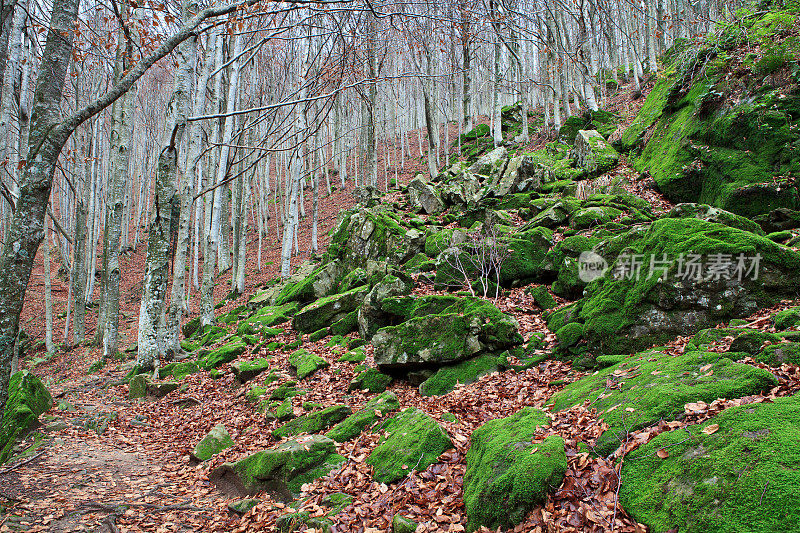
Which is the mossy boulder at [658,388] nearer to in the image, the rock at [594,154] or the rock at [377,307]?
the rock at [377,307]

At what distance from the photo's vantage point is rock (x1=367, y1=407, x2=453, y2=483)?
12.5 ft

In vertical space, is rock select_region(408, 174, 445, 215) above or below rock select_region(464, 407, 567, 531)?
above

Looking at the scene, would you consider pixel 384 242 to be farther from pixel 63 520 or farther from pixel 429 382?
pixel 63 520

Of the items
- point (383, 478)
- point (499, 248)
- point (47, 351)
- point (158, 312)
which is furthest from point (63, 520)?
point (47, 351)

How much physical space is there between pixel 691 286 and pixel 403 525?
4448mm

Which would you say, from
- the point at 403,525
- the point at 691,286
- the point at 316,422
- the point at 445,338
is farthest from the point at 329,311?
the point at 691,286

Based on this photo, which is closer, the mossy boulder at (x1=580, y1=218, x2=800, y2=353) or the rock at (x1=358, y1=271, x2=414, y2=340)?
the mossy boulder at (x1=580, y1=218, x2=800, y2=353)

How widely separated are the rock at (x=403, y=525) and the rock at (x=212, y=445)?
3.56 metres

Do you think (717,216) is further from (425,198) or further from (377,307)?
(425,198)

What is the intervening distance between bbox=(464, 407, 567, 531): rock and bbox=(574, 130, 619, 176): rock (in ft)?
37.6

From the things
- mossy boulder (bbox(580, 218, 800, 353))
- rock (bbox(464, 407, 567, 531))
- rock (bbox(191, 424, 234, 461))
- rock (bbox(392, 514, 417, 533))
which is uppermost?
mossy boulder (bbox(580, 218, 800, 353))

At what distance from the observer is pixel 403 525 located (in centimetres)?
306

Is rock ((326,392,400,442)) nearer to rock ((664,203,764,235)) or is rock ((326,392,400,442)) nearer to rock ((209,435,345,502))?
rock ((209,435,345,502))

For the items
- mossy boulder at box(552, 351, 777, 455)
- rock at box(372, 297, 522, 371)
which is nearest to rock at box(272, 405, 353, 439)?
rock at box(372, 297, 522, 371)
